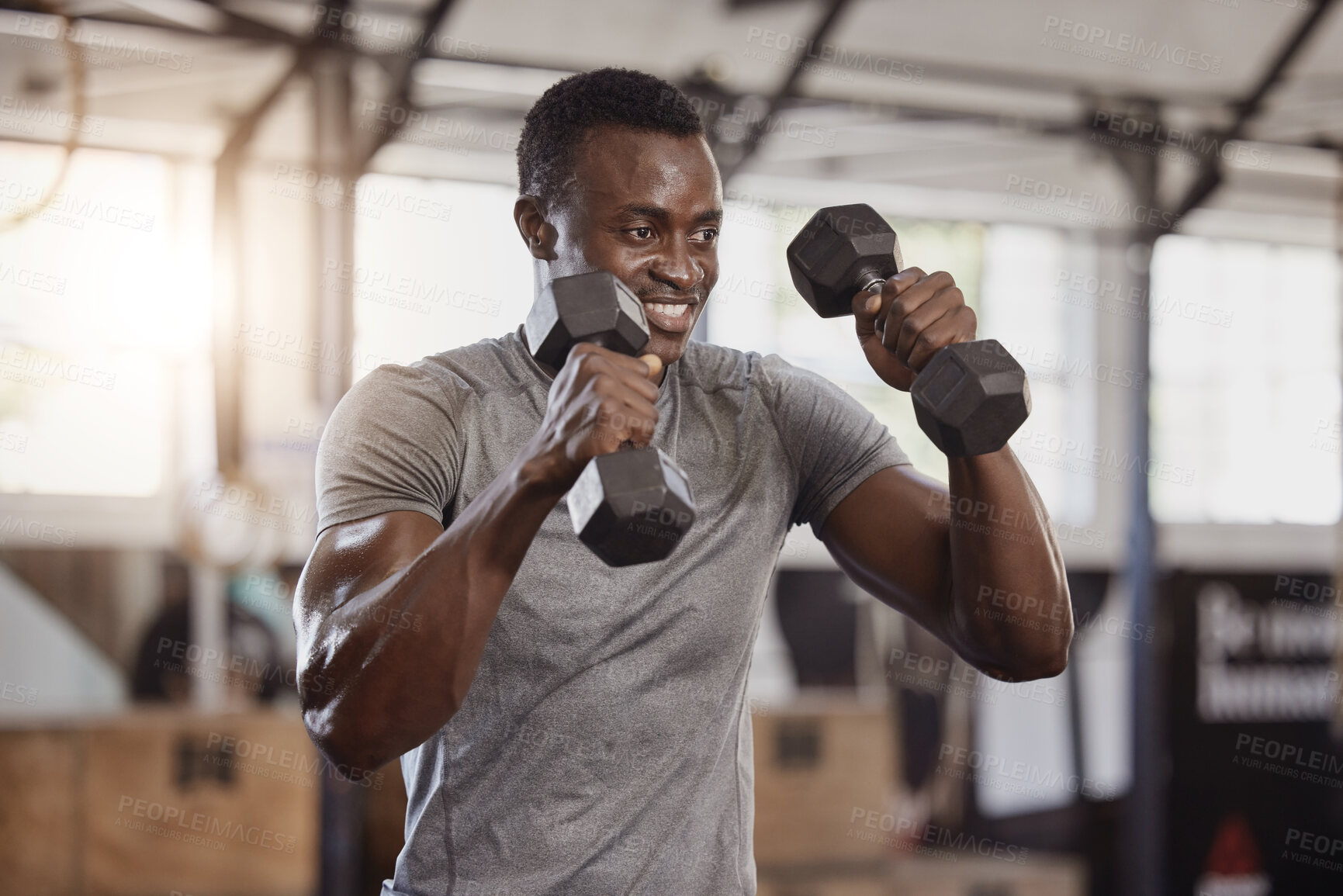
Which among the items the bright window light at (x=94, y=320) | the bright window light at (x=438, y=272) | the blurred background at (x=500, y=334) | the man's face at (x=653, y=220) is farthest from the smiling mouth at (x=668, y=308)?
the bright window light at (x=94, y=320)

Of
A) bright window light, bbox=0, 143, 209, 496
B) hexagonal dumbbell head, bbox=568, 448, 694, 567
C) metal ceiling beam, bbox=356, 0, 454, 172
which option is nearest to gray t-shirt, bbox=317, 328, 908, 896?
hexagonal dumbbell head, bbox=568, 448, 694, 567

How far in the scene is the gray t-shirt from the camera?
1377mm

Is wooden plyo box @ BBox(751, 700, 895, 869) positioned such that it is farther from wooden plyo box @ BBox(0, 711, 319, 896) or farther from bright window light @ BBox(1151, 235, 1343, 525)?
bright window light @ BBox(1151, 235, 1343, 525)

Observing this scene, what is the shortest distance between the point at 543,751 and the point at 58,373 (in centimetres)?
498

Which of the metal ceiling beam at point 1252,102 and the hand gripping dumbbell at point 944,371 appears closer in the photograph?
the hand gripping dumbbell at point 944,371

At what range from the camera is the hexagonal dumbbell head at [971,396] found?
1.34 m

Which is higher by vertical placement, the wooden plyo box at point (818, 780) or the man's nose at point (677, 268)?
the man's nose at point (677, 268)

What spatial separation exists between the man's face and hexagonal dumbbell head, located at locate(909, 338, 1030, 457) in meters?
0.32

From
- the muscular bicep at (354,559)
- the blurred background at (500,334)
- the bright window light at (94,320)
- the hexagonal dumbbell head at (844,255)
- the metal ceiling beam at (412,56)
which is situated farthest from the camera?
the bright window light at (94,320)

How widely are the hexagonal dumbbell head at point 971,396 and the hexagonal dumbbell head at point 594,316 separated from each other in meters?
0.33

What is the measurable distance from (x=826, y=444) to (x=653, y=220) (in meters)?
0.39

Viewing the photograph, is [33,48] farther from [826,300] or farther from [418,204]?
[826,300]

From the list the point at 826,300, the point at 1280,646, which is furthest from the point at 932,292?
the point at 1280,646

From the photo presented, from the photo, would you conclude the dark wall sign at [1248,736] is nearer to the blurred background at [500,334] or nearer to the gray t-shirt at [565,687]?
the blurred background at [500,334]
